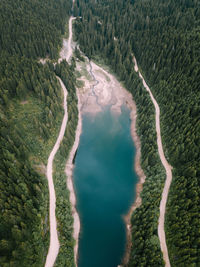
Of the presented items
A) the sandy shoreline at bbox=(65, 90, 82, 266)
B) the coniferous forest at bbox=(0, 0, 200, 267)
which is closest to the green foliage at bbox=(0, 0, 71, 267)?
the coniferous forest at bbox=(0, 0, 200, 267)

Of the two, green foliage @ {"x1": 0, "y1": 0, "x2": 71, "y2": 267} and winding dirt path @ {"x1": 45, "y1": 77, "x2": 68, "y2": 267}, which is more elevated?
green foliage @ {"x1": 0, "y1": 0, "x2": 71, "y2": 267}

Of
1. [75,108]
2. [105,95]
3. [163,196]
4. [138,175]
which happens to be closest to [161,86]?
[105,95]

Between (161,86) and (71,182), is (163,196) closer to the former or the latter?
(71,182)

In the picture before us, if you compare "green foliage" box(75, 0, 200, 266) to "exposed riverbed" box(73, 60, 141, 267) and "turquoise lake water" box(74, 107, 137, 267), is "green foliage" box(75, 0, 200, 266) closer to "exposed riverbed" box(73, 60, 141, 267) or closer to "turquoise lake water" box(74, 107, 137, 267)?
"exposed riverbed" box(73, 60, 141, 267)

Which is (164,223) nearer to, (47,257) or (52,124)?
(47,257)

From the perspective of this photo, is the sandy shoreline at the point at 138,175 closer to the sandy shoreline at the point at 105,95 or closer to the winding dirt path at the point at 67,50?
the sandy shoreline at the point at 105,95

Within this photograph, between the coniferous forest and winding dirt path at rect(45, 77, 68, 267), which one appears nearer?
the coniferous forest

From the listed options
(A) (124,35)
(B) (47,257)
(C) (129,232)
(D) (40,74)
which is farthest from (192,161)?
(A) (124,35)
